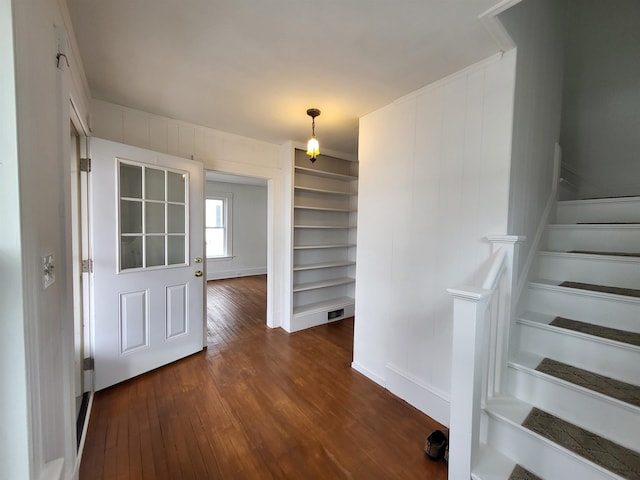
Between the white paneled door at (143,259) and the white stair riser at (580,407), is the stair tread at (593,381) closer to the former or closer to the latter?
the white stair riser at (580,407)

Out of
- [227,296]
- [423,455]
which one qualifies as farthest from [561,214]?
[227,296]

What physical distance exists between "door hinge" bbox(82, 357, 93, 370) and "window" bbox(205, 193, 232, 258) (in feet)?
15.7

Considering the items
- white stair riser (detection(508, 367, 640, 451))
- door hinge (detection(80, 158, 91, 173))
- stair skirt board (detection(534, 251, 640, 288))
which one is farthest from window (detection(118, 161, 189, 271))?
stair skirt board (detection(534, 251, 640, 288))

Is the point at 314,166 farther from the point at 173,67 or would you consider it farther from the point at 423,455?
the point at 423,455

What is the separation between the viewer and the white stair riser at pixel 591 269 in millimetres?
1701

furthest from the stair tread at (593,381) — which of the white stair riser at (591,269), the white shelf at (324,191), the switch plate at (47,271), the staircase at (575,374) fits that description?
the white shelf at (324,191)

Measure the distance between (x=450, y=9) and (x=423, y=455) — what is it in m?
2.55

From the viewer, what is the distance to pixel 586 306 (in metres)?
1.68

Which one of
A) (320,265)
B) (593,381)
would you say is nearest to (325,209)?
(320,265)

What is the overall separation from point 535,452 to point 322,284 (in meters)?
2.85

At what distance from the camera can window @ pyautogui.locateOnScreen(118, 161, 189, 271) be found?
2338 mm

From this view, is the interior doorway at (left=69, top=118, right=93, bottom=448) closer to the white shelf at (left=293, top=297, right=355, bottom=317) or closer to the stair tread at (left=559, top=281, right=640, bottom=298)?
the white shelf at (left=293, top=297, right=355, bottom=317)

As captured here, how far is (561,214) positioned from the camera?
2.52m

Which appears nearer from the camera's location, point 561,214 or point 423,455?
point 423,455
